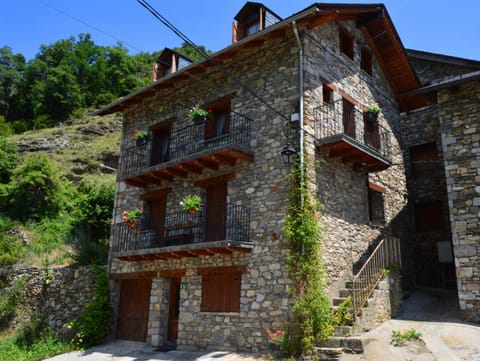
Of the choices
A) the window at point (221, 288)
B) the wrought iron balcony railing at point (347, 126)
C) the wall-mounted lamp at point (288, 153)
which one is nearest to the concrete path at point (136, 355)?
the window at point (221, 288)

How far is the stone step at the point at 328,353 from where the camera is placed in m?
8.51

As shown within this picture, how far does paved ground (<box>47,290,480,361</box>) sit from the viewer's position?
328 inches

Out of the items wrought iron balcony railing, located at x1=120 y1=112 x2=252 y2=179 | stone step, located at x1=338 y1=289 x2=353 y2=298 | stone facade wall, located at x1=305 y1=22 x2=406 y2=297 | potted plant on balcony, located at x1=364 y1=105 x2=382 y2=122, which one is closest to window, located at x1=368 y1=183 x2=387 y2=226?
stone facade wall, located at x1=305 y1=22 x2=406 y2=297

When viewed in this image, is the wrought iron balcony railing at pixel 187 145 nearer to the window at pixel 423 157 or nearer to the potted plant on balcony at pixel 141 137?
the potted plant on balcony at pixel 141 137

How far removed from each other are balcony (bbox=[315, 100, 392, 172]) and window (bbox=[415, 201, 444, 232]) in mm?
3393

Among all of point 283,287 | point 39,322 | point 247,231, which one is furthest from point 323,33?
point 39,322

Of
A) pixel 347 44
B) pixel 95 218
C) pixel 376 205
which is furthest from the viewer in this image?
pixel 95 218

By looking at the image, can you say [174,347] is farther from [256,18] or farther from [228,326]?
[256,18]

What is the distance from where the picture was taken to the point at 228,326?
34.6 ft

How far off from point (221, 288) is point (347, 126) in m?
5.85

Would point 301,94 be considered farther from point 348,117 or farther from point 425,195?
point 425,195

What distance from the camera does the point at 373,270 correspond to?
10797 mm

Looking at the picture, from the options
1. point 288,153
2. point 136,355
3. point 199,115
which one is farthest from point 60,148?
point 288,153

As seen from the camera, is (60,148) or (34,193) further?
(60,148)
